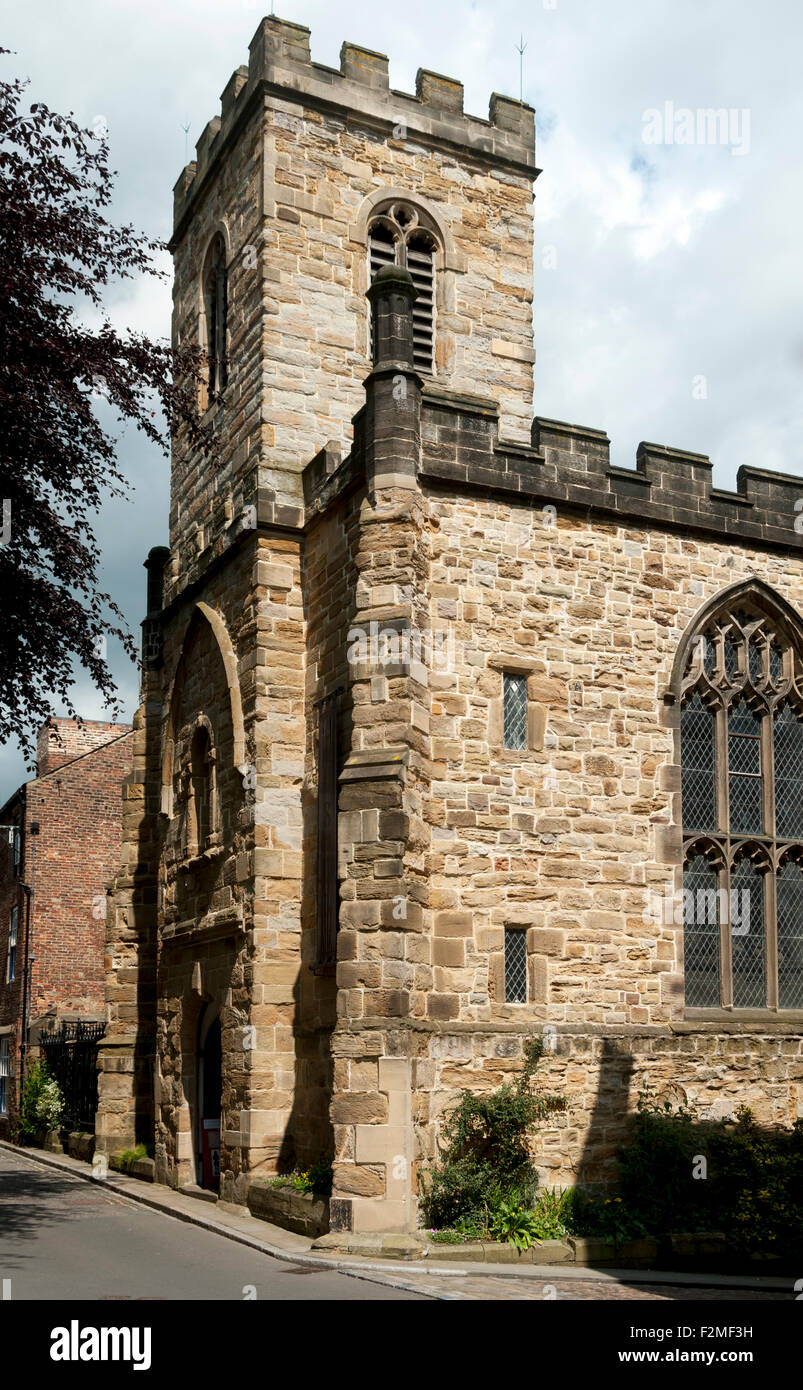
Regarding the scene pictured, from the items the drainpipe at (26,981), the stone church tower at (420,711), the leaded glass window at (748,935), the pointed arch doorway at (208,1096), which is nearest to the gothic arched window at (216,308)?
the stone church tower at (420,711)

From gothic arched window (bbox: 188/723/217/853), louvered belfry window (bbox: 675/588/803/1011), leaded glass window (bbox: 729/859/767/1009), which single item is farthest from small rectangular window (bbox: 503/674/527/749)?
gothic arched window (bbox: 188/723/217/853)

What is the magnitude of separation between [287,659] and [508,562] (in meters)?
2.84

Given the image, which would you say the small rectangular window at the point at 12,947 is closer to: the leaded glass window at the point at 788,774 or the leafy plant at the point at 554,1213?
the leaded glass window at the point at 788,774

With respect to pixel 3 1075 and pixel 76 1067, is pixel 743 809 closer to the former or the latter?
pixel 76 1067

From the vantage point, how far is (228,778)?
16.6 metres

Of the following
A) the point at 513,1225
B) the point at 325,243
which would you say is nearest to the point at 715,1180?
the point at 513,1225

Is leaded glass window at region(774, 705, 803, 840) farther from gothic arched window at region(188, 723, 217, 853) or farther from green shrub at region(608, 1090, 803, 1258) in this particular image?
gothic arched window at region(188, 723, 217, 853)

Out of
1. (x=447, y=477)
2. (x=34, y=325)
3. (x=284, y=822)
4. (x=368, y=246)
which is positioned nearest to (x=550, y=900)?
(x=284, y=822)

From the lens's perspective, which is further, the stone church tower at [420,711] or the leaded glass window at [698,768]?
the leaded glass window at [698,768]

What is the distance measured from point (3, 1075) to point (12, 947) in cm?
278

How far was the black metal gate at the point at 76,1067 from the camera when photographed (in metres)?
24.3

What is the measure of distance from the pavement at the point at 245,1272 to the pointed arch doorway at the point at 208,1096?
7.40 ft

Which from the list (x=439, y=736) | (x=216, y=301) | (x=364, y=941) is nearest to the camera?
(x=364, y=941)
